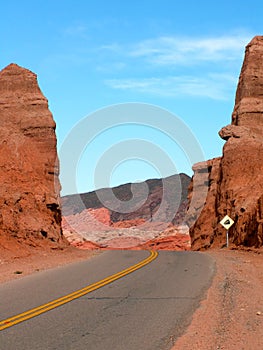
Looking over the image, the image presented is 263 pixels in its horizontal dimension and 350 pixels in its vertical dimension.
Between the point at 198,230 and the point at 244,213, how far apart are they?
491 inches

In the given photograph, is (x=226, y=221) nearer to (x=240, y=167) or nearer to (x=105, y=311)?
(x=240, y=167)

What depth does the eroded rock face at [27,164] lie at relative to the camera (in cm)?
2973

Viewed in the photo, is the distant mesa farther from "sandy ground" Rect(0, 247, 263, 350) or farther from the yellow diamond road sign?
"sandy ground" Rect(0, 247, 263, 350)

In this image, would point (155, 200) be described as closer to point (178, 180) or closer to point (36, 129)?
point (178, 180)

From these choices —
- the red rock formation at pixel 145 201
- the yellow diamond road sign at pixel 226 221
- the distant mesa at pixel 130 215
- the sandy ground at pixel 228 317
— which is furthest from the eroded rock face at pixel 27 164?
the red rock formation at pixel 145 201

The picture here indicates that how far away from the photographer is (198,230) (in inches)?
2019

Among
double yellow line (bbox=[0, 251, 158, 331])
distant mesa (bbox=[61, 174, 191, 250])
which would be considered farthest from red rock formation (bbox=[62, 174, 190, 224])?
double yellow line (bbox=[0, 251, 158, 331])

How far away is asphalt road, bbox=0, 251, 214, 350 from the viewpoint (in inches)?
293

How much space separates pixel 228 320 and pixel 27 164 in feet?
93.8

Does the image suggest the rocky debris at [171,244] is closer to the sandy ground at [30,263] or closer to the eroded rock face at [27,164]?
the eroded rock face at [27,164]

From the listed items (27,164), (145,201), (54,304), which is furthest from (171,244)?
(145,201)

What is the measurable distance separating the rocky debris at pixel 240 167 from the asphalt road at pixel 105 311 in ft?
81.5

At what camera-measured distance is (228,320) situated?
9.18 meters

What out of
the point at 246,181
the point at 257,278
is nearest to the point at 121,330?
the point at 257,278
